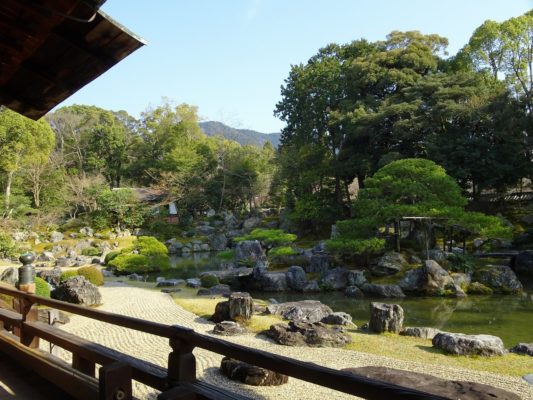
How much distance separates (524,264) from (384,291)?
684 centimetres

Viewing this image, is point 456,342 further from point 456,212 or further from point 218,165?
point 218,165

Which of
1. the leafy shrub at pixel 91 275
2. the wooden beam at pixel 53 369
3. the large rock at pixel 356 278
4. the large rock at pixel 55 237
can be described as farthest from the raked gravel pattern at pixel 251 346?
the large rock at pixel 55 237

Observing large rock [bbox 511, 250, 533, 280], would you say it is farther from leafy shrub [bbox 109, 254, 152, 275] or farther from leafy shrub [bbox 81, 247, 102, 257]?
leafy shrub [bbox 81, 247, 102, 257]

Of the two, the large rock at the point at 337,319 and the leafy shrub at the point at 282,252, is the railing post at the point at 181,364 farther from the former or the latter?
the leafy shrub at the point at 282,252

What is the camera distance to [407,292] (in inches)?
531

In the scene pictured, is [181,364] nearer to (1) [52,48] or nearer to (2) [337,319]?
(1) [52,48]

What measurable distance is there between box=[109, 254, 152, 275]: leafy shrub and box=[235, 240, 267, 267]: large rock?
4.31m

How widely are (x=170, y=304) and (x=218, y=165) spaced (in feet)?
81.9

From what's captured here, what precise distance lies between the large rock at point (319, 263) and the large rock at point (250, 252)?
2.70 metres

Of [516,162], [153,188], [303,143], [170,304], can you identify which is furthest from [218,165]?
[170,304]

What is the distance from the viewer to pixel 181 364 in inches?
78.3

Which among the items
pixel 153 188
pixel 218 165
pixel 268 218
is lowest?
pixel 268 218

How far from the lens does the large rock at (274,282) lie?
49.1 feet

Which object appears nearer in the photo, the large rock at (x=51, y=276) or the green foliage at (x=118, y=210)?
the large rock at (x=51, y=276)
